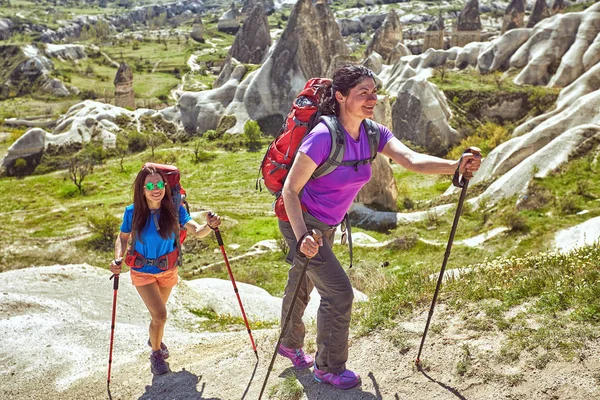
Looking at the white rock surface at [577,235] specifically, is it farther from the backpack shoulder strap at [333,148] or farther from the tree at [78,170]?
the tree at [78,170]

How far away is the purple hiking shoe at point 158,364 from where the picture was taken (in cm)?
682

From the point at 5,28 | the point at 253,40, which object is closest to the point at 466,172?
the point at 253,40

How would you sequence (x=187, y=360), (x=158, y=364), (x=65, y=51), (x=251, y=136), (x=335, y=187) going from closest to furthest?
(x=335, y=187)
(x=158, y=364)
(x=187, y=360)
(x=251, y=136)
(x=65, y=51)

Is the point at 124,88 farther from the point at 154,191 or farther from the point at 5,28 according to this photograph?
the point at 5,28

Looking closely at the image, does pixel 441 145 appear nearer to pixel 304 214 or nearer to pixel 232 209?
pixel 232 209

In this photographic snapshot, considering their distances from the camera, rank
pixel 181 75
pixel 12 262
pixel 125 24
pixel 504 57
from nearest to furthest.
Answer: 1. pixel 12 262
2. pixel 504 57
3. pixel 181 75
4. pixel 125 24

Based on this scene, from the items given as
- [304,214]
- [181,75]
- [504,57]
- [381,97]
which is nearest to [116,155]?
[381,97]

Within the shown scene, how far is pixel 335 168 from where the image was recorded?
479 centimetres

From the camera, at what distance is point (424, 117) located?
1533 inches

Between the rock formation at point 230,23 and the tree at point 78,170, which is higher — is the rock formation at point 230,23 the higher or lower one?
the higher one

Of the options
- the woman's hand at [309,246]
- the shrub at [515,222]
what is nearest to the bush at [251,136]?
the shrub at [515,222]

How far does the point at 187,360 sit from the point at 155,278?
1.65 m

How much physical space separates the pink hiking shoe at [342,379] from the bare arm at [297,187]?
170 cm

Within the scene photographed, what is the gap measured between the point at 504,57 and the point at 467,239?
35.3 metres
